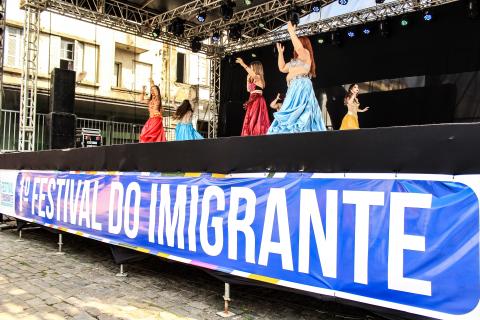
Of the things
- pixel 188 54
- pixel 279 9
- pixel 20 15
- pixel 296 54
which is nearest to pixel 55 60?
pixel 20 15

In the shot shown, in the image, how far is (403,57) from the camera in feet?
30.2

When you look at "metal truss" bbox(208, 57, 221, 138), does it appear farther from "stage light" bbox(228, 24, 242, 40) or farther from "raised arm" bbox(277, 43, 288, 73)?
→ "raised arm" bbox(277, 43, 288, 73)

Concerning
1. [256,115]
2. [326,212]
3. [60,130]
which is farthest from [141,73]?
[326,212]

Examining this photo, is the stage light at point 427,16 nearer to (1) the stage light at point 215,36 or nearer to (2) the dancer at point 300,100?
(1) the stage light at point 215,36

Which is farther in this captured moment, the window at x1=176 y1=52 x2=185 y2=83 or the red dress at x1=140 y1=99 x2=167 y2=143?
the window at x1=176 y1=52 x2=185 y2=83

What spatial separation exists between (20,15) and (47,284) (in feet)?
51.4

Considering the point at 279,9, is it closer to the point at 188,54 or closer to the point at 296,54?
the point at 296,54

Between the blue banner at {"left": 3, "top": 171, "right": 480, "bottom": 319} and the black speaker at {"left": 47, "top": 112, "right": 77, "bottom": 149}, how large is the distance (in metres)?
5.91

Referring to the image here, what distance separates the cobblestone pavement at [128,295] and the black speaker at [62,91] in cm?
501

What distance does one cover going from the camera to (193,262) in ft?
11.4

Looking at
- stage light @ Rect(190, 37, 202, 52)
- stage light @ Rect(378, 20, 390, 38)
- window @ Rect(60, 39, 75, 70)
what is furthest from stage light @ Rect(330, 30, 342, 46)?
window @ Rect(60, 39, 75, 70)

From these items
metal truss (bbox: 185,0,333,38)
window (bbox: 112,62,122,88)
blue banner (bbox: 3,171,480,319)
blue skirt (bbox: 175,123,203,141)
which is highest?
window (bbox: 112,62,122,88)

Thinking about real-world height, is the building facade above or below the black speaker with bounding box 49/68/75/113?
above

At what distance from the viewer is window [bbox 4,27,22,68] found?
16312 millimetres
